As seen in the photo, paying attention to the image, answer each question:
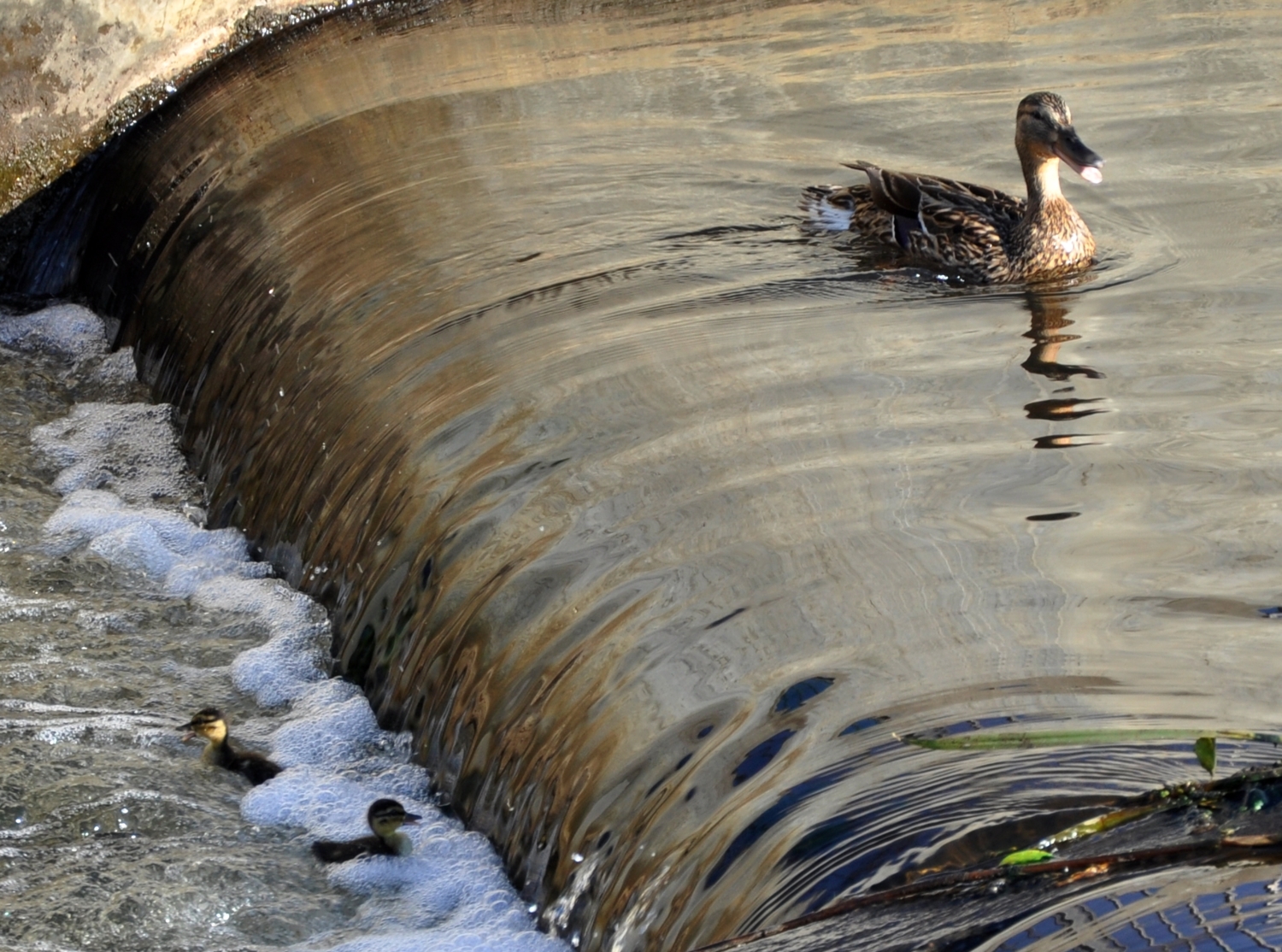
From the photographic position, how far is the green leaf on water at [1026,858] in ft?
9.08

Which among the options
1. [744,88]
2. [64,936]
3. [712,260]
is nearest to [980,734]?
[64,936]

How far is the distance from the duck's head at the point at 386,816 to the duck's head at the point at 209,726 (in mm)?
723

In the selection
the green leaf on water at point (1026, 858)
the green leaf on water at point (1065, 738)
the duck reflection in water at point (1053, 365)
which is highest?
the duck reflection in water at point (1053, 365)

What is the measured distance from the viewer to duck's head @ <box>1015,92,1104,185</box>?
682 cm

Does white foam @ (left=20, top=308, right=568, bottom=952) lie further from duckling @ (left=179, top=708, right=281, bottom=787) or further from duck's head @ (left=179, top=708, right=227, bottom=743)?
duck's head @ (left=179, top=708, right=227, bottom=743)

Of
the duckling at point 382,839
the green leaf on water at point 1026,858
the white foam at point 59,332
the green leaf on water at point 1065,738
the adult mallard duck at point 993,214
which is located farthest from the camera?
the white foam at point 59,332

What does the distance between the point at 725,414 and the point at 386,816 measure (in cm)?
176

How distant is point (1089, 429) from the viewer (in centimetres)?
500

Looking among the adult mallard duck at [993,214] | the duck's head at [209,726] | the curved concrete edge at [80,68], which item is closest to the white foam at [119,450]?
the duck's head at [209,726]

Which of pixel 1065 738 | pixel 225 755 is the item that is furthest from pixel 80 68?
pixel 1065 738

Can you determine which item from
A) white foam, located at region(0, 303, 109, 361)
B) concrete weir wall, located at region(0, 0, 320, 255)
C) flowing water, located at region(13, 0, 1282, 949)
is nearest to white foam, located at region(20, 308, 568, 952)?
flowing water, located at region(13, 0, 1282, 949)

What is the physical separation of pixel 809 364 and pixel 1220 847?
→ 3.20 meters

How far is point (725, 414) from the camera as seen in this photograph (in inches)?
208

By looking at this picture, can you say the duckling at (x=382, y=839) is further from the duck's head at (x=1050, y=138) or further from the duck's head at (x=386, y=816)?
the duck's head at (x=1050, y=138)
